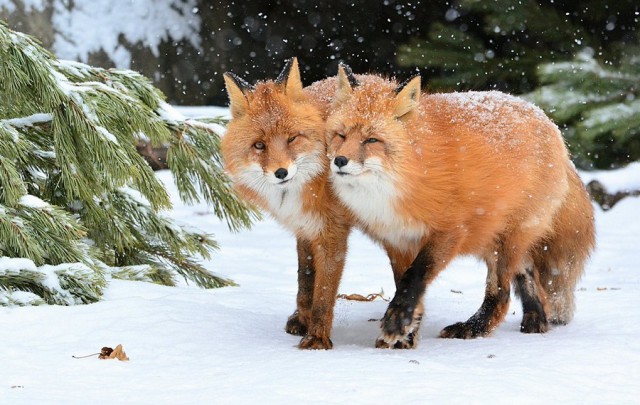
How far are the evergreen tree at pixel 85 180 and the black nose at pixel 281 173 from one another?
36.5 inches

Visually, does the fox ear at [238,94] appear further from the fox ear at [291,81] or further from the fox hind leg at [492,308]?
the fox hind leg at [492,308]

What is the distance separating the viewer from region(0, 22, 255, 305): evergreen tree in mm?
3600

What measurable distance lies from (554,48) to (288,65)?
215 inches

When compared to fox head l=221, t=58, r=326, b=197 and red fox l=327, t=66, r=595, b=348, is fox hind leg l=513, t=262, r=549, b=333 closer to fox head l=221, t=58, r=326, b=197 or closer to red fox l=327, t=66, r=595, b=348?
red fox l=327, t=66, r=595, b=348

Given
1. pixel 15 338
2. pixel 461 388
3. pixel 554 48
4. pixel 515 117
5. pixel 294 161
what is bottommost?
pixel 15 338

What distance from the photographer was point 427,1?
9.02 m

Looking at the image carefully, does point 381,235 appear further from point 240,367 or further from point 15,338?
point 15,338

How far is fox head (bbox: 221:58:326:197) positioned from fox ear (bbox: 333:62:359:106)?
0.39 feet

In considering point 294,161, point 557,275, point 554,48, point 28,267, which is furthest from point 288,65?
point 554,48

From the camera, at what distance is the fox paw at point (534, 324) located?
12.5 feet

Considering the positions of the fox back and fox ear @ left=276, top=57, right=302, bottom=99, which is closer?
the fox back

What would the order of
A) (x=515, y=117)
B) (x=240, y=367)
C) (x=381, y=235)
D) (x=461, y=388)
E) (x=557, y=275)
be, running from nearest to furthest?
(x=461, y=388), (x=240, y=367), (x=381, y=235), (x=515, y=117), (x=557, y=275)

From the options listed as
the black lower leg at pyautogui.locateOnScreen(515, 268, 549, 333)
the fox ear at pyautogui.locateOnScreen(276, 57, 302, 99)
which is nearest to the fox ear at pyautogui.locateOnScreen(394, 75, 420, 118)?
the fox ear at pyautogui.locateOnScreen(276, 57, 302, 99)

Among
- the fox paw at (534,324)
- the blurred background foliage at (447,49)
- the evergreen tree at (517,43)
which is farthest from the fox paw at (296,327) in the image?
the evergreen tree at (517,43)
